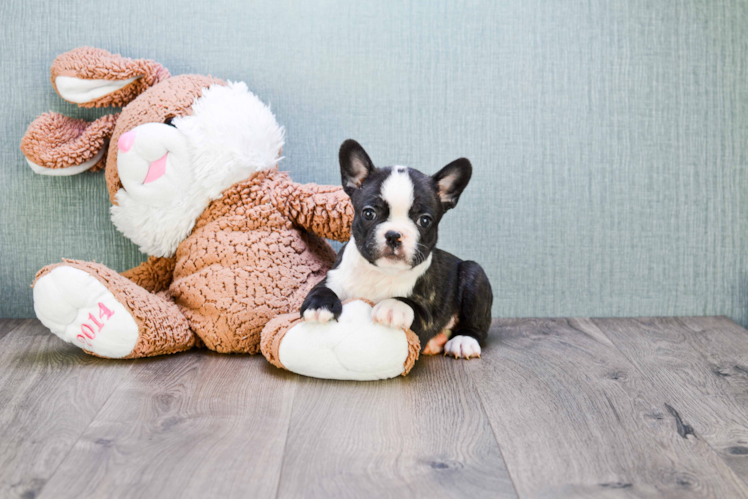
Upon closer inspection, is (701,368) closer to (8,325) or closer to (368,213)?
(368,213)

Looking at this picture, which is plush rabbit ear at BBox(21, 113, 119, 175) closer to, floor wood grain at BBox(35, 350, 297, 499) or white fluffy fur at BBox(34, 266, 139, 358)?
white fluffy fur at BBox(34, 266, 139, 358)

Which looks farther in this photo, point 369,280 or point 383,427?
point 369,280

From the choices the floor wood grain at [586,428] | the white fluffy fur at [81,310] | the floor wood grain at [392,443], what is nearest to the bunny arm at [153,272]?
the white fluffy fur at [81,310]

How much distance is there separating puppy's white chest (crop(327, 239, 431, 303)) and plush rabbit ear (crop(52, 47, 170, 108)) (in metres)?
0.82

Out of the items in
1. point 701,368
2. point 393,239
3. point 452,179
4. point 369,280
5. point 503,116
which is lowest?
point 701,368

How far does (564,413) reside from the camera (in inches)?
53.6

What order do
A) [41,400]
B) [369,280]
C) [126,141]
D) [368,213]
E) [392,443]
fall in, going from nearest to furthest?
1. [392,443]
2. [41,400]
3. [368,213]
4. [369,280]
5. [126,141]

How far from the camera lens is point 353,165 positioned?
1.55m

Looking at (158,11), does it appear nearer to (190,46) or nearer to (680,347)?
(190,46)

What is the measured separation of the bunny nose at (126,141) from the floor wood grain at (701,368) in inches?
57.2

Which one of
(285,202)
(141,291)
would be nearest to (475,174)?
(285,202)

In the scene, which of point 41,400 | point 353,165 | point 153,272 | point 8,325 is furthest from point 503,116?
point 8,325

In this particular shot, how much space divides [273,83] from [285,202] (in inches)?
18.3

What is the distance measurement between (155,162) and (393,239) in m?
0.72
